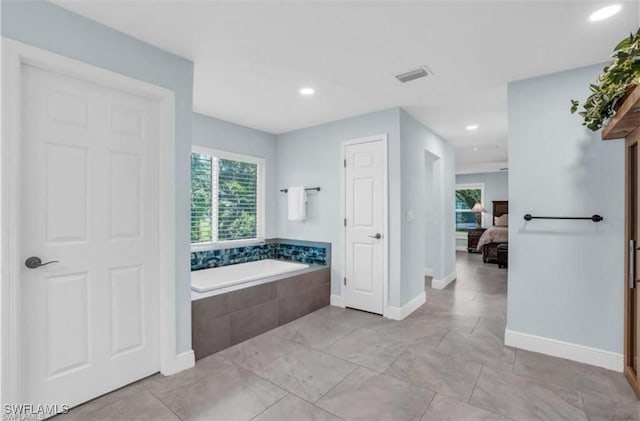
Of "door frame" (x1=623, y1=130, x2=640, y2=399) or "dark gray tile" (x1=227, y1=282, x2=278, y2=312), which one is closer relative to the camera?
"door frame" (x1=623, y1=130, x2=640, y2=399)

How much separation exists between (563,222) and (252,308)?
281 cm

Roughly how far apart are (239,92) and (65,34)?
1.42 m

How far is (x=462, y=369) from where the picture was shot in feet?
7.65

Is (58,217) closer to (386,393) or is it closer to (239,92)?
(239,92)

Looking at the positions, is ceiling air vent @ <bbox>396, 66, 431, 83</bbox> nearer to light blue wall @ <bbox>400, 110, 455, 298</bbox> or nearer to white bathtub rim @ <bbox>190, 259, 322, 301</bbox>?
light blue wall @ <bbox>400, 110, 455, 298</bbox>

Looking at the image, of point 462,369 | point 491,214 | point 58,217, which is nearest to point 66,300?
point 58,217

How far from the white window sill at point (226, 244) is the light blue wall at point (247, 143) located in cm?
21

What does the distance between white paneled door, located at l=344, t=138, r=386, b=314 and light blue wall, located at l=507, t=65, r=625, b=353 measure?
1.31m

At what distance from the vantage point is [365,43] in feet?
6.97

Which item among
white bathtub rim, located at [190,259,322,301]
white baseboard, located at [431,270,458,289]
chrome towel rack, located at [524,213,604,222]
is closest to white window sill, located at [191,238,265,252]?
white bathtub rim, located at [190,259,322,301]

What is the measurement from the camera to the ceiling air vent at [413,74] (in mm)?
2516

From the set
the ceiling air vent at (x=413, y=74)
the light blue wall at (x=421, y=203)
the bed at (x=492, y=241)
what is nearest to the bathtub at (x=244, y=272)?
the light blue wall at (x=421, y=203)

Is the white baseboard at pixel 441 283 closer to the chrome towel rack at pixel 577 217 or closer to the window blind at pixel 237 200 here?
the chrome towel rack at pixel 577 217

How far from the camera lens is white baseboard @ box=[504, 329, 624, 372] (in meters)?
2.31
